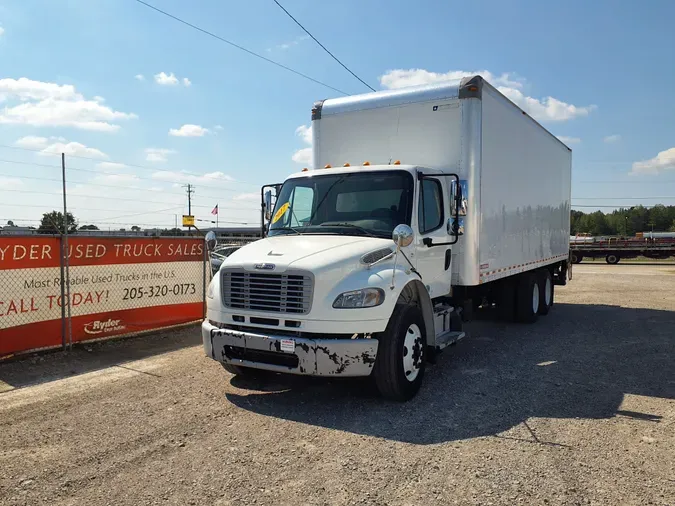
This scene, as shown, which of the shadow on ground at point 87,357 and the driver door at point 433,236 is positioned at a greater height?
the driver door at point 433,236

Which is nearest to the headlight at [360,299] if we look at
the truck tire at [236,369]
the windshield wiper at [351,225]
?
the windshield wiper at [351,225]

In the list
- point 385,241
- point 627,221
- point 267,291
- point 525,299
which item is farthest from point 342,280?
point 627,221

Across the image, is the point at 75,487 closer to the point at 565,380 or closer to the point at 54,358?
the point at 54,358

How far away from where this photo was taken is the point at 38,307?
732 cm

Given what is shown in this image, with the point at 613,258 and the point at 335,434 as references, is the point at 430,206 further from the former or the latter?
the point at 613,258

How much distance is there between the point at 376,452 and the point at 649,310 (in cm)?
1102

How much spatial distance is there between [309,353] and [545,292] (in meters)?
8.60

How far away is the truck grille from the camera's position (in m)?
4.98

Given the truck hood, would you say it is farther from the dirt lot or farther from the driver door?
the dirt lot

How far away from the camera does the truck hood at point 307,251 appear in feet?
16.7

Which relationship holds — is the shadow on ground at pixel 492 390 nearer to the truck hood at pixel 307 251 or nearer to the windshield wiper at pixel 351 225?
the truck hood at pixel 307 251

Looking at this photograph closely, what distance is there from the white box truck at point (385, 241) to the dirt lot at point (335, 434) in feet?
1.72

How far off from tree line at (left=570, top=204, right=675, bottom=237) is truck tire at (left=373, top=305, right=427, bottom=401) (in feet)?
415

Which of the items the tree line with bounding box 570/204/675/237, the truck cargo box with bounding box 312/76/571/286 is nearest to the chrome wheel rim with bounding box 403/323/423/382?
the truck cargo box with bounding box 312/76/571/286
